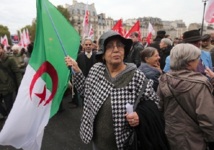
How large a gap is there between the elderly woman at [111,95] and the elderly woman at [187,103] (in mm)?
282

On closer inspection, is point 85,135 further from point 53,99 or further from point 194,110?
point 194,110

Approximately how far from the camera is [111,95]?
1987 mm

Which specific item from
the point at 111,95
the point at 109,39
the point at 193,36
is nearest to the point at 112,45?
the point at 109,39

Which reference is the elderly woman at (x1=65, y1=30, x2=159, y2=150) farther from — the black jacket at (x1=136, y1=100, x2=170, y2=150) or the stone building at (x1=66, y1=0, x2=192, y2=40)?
the stone building at (x1=66, y1=0, x2=192, y2=40)

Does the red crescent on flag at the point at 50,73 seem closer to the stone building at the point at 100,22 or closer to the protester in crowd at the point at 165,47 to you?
the protester in crowd at the point at 165,47

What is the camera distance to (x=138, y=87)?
1990 mm

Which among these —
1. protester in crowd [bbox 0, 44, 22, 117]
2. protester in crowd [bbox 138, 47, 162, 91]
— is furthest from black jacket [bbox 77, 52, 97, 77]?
protester in crowd [bbox 138, 47, 162, 91]

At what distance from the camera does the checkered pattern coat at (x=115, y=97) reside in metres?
1.97

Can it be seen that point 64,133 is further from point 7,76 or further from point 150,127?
point 150,127

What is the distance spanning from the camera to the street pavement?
4.18 meters

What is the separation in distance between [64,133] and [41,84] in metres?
2.51

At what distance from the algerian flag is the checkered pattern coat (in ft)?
1.62

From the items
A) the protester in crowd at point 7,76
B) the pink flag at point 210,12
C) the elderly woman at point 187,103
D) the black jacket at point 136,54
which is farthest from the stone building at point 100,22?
the elderly woman at point 187,103

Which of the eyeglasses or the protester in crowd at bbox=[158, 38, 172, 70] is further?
the protester in crowd at bbox=[158, 38, 172, 70]
